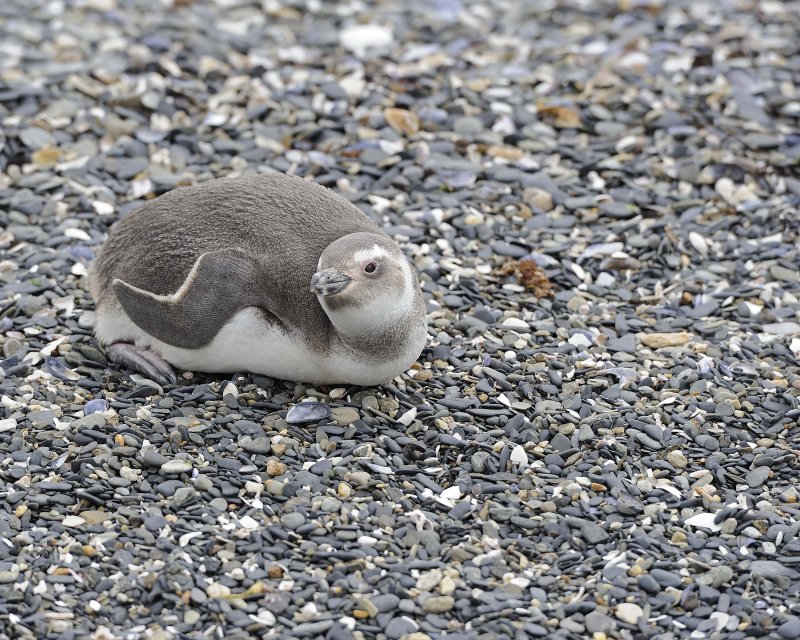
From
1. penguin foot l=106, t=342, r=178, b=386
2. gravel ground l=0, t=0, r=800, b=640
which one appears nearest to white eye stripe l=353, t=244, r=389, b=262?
gravel ground l=0, t=0, r=800, b=640

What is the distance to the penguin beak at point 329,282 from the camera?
655 centimetres

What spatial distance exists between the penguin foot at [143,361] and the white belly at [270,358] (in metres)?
0.08

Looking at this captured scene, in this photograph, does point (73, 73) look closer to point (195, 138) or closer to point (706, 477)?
point (195, 138)

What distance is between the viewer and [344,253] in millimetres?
6691

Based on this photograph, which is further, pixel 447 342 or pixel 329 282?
pixel 447 342

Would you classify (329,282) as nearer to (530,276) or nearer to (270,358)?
(270,358)

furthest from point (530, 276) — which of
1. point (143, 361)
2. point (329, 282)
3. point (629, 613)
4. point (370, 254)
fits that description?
point (629, 613)

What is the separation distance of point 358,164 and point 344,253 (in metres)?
3.27

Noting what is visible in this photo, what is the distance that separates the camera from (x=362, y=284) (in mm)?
6672

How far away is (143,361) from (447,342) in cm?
187

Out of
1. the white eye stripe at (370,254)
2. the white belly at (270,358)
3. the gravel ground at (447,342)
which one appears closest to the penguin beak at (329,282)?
the white eye stripe at (370,254)

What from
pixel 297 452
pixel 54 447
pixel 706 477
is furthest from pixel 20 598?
pixel 706 477

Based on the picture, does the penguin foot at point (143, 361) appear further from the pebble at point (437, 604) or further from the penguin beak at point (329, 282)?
the pebble at point (437, 604)

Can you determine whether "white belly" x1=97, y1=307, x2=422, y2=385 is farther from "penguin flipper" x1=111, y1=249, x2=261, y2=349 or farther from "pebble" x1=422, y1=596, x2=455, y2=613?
"pebble" x1=422, y1=596, x2=455, y2=613
